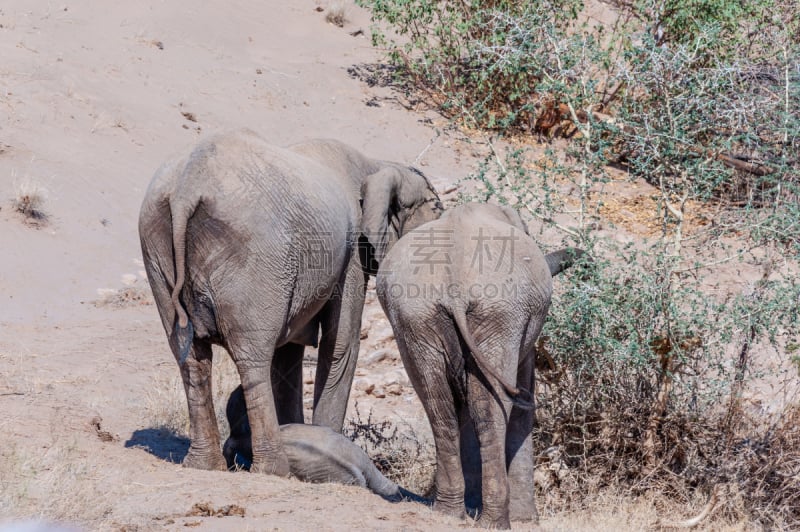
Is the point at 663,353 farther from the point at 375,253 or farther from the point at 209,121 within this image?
the point at 209,121

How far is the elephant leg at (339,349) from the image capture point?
7.94 metres

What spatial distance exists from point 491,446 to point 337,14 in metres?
16.1

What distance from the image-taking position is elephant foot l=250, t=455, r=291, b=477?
6.82 metres

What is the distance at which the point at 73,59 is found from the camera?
16.5 metres

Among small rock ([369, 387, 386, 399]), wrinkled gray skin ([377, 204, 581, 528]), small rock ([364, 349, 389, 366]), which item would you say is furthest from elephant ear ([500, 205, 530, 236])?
small rock ([364, 349, 389, 366])

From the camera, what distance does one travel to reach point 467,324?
5992 millimetres

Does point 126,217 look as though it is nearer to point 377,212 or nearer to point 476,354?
point 377,212

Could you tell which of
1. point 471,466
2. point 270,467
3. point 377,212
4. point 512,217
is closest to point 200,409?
point 270,467

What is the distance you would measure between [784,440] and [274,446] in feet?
12.9

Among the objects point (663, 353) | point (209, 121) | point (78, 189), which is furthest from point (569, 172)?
point (209, 121)

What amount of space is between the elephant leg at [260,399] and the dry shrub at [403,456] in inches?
Answer: 56.7

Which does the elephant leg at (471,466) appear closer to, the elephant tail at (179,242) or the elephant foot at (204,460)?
the elephant foot at (204,460)

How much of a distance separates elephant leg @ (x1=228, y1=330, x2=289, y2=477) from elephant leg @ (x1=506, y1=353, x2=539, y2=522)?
1.47 metres

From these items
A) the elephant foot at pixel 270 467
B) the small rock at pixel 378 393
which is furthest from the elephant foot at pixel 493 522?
the small rock at pixel 378 393
